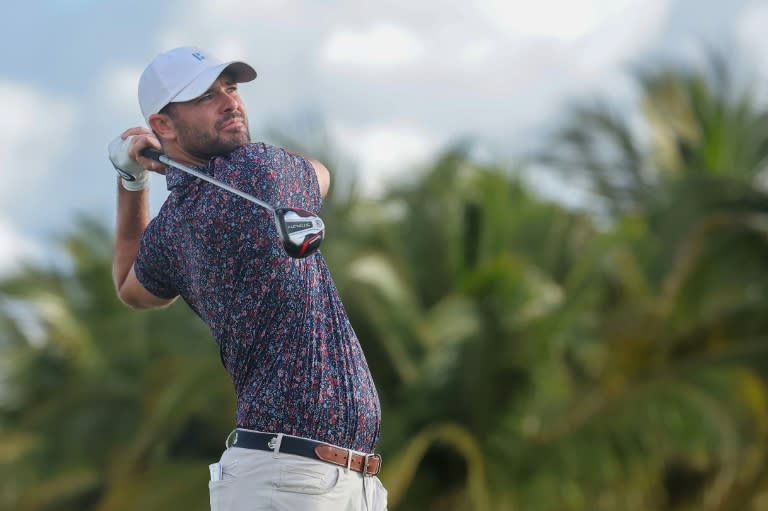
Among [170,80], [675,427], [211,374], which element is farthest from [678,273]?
[170,80]

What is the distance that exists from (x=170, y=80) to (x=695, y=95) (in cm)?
1685

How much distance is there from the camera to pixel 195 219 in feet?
15.1

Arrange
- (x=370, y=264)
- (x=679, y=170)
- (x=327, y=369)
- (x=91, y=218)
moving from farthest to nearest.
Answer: (x=91, y=218)
(x=679, y=170)
(x=370, y=264)
(x=327, y=369)

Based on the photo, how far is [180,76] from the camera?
4.82m

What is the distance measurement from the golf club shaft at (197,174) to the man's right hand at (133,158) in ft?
0.08

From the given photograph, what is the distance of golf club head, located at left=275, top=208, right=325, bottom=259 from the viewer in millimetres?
4207

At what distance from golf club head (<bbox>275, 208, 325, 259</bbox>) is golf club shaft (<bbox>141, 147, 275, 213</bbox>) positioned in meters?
0.11

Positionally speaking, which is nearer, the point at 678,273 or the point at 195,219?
the point at 195,219

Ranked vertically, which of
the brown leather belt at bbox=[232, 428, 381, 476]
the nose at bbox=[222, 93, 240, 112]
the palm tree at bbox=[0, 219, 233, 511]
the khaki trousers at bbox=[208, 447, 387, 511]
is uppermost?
the nose at bbox=[222, 93, 240, 112]

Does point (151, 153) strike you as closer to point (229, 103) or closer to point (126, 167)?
point (126, 167)

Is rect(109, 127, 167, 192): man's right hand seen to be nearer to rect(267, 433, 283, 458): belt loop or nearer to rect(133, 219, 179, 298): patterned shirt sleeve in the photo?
rect(133, 219, 179, 298): patterned shirt sleeve

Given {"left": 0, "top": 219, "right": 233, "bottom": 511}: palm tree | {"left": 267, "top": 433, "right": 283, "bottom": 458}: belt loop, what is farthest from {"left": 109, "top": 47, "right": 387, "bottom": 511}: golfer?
{"left": 0, "top": 219, "right": 233, "bottom": 511}: palm tree

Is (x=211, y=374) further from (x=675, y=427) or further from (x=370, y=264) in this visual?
(x=675, y=427)

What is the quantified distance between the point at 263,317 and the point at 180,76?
91cm
